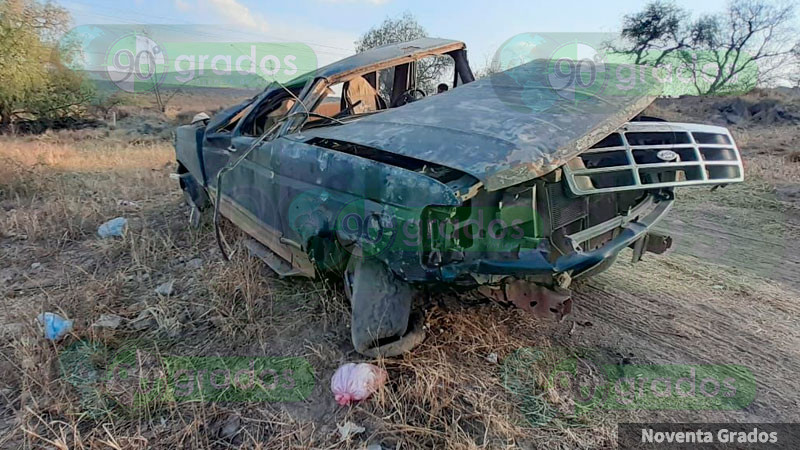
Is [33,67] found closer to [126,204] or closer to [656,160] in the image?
[126,204]

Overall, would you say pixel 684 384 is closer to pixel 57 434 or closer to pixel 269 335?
pixel 269 335

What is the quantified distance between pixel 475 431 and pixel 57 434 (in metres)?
1.88

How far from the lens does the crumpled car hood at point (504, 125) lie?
6.51ft

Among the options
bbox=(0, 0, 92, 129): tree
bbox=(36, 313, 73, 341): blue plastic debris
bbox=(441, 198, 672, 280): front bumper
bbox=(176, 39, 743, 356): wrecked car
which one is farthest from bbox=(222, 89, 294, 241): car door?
bbox=(0, 0, 92, 129): tree

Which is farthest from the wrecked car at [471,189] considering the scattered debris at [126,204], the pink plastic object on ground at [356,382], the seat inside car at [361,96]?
the scattered debris at [126,204]

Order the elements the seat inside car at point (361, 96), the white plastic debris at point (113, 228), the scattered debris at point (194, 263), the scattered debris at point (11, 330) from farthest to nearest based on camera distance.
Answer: the white plastic debris at point (113, 228) → the seat inside car at point (361, 96) → the scattered debris at point (194, 263) → the scattered debris at point (11, 330)

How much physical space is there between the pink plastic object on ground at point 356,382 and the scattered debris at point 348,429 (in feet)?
0.47

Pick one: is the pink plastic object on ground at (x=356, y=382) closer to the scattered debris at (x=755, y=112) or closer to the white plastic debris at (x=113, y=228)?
the white plastic debris at (x=113, y=228)

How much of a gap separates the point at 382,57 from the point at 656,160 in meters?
2.06

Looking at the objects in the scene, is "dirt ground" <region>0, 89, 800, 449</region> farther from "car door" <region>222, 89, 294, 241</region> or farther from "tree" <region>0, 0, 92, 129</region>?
"tree" <region>0, 0, 92, 129</region>

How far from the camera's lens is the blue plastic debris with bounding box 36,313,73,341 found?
2699 millimetres

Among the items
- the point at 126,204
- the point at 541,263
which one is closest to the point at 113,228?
the point at 126,204

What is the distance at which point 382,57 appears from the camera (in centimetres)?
353

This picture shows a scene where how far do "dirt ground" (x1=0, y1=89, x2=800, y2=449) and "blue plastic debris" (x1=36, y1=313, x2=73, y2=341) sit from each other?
49 millimetres
